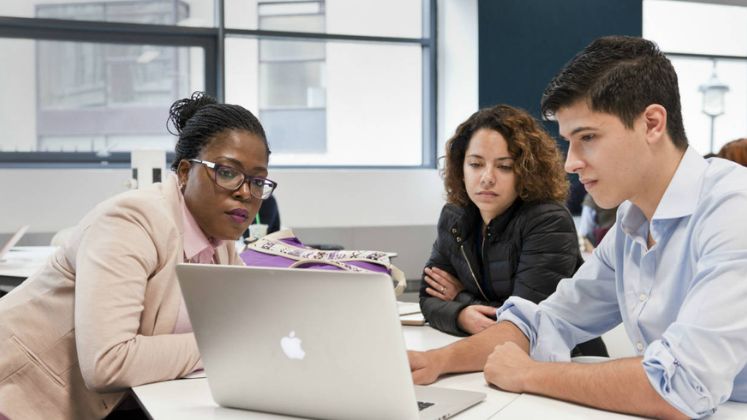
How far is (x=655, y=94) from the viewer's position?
1483mm

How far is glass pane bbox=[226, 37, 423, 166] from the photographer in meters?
5.88

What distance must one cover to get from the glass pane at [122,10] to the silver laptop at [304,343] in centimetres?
461

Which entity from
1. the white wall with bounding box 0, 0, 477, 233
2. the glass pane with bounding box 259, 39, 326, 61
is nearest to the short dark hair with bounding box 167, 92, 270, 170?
the white wall with bounding box 0, 0, 477, 233

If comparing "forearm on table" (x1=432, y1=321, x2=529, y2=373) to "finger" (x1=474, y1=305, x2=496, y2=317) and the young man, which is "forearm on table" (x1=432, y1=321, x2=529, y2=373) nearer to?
the young man

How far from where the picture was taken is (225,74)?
5.78 metres

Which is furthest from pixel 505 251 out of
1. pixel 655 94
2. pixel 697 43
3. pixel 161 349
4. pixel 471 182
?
pixel 697 43

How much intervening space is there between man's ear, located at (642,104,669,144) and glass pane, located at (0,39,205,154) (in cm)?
472

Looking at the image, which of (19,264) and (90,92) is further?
(90,92)

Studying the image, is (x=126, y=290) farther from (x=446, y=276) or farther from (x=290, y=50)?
(x=290, y=50)

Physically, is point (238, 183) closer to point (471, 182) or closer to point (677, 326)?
point (471, 182)

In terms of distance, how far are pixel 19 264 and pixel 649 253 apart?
112 inches

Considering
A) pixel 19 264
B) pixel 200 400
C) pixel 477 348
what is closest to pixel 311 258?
pixel 477 348

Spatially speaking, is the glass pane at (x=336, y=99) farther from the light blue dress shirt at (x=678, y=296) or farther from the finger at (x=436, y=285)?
the light blue dress shirt at (x=678, y=296)

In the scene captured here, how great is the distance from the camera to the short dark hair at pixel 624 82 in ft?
4.84
